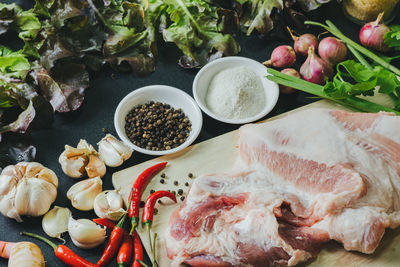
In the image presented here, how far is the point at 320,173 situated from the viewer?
245 cm

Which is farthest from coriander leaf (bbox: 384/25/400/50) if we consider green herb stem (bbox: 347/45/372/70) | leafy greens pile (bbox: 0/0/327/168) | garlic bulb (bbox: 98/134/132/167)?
garlic bulb (bbox: 98/134/132/167)

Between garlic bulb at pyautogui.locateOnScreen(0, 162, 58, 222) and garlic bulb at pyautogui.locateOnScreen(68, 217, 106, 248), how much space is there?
0.72ft

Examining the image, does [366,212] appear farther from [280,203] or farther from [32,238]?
[32,238]

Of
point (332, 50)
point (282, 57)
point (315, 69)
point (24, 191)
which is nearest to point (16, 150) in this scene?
point (24, 191)

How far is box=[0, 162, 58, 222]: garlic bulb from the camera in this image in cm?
250

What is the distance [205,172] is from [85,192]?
70 cm

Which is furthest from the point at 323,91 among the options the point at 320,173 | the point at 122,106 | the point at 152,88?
the point at 122,106

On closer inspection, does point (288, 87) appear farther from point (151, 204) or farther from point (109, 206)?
point (109, 206)

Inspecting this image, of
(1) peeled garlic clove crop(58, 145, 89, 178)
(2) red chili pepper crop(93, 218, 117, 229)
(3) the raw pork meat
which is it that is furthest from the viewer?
(1) peeled garlic clove crop(58, 145, 89, 178)

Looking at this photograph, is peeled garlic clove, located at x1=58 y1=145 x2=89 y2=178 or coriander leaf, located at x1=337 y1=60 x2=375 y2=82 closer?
peeled garlic clove, located at x1=58 y1=145 x2=89 y2=178

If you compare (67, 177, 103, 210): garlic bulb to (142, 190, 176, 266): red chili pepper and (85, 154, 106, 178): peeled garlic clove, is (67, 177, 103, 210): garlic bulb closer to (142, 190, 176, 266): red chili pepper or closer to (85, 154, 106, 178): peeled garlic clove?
(85, 154, 106, 178): peeled garlic clove

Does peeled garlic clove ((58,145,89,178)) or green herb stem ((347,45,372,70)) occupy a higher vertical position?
green herb stem ((347,45,372,70))

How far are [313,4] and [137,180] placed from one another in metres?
1.82

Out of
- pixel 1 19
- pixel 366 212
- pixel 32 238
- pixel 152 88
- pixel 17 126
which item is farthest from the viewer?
pixel 1 19
